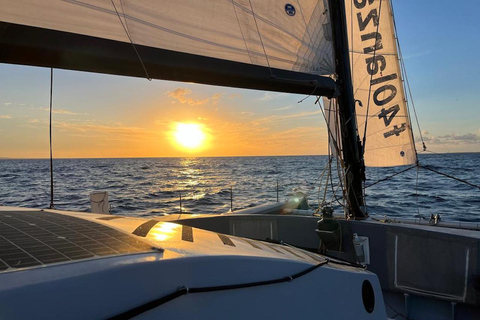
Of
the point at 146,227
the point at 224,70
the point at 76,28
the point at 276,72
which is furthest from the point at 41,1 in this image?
the point at 276,72

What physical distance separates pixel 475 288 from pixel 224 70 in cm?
422

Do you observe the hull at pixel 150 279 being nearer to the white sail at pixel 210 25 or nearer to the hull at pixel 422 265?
the white sail at pixel 210 25

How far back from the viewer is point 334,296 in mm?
2438

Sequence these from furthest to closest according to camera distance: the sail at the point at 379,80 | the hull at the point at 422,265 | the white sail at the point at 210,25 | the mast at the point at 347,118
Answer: the sail at the point at 379,80
the mast at the point at 347,118
the hull at the point at 422,265
the white sail at the point at 210,25

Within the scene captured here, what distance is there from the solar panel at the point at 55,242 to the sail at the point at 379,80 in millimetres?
5836

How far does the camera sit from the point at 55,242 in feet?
6.29

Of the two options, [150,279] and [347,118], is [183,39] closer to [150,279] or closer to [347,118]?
[150,279]

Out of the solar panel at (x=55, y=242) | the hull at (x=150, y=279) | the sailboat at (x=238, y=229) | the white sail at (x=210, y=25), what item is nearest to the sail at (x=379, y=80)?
the sailboat at (x=238, y=229)

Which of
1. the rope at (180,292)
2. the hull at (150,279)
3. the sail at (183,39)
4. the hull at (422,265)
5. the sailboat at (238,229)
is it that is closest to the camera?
the hull at (150,279)

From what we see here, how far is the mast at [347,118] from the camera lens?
17.6 ft

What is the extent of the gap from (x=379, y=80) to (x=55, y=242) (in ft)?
21.3

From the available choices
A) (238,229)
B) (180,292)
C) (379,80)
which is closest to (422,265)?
(238,229)

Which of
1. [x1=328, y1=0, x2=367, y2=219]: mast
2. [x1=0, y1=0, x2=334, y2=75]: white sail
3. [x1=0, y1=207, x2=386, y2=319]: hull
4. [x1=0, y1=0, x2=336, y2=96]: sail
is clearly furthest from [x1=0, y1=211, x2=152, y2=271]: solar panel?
[x1=328, y1=0, x2=367, y2=219]: mast

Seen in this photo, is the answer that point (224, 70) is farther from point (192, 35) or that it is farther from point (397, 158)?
point (397, 158)
